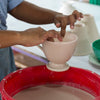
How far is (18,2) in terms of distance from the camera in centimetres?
102

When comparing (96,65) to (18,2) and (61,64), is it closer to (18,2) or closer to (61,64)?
(61,64)

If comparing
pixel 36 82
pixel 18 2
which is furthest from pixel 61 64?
pixel 18 2

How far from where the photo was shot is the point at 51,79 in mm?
815

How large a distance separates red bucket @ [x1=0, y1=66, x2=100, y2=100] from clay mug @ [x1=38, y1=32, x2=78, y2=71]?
28 mm

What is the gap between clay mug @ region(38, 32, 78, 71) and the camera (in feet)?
2.35

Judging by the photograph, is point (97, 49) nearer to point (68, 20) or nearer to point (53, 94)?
point (68, 20)

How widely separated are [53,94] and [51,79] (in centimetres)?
8

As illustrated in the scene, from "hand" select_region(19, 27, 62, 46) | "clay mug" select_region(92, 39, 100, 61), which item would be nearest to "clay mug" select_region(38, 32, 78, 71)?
"hand" select_region(19, 27, 62, 46)

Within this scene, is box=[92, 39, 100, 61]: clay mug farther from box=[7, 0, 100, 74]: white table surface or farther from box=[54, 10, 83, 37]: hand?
box=[54, 10, 83, 37]: hand

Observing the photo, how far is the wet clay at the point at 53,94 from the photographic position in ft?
2.38

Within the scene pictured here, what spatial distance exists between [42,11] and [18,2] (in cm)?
11

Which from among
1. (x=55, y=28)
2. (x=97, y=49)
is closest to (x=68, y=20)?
(x=97, y=49)

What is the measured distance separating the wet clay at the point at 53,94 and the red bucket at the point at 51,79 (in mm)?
19

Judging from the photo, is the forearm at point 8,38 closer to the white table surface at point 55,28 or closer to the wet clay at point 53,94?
the wet clay at point 53,94
